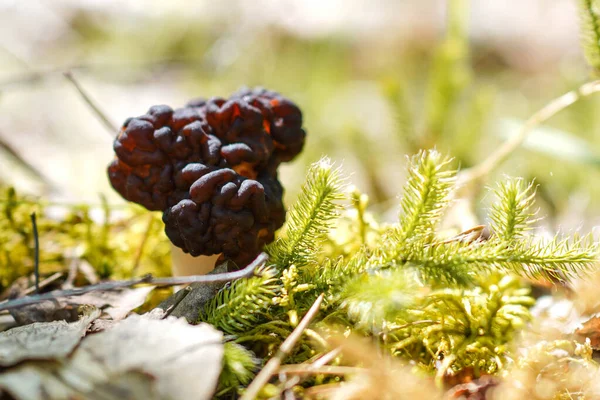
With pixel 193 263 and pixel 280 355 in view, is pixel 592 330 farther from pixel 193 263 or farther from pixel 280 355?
pixel 193 263

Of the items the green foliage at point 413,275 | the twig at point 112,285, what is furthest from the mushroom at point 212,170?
the twig at point 112,285

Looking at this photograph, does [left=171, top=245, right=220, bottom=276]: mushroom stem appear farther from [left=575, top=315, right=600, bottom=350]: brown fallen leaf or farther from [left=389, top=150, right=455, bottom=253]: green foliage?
[left=575, top=315, right=600, bottom=350]: brown fallen leaf

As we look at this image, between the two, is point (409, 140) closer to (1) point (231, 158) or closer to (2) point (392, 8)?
(1) point (231, 158)

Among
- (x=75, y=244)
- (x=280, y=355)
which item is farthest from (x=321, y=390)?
(x=75, y=244)

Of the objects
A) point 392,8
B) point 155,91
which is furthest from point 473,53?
point 155,91

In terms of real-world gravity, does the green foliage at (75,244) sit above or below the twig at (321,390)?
above

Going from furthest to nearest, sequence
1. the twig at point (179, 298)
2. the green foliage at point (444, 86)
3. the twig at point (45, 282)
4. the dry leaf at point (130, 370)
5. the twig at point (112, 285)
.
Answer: the green foliage at point (444, 86) < the twig at point (45, 282) < the twig at point (179, 298) < the twig at point (112, 285) < the dry leaf at point (130, 370)

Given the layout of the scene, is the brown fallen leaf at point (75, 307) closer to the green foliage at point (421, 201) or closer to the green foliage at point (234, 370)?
the green foliage at point (234, 370)

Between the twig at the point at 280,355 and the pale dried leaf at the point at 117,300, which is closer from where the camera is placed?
the twig at the point at 280,355
